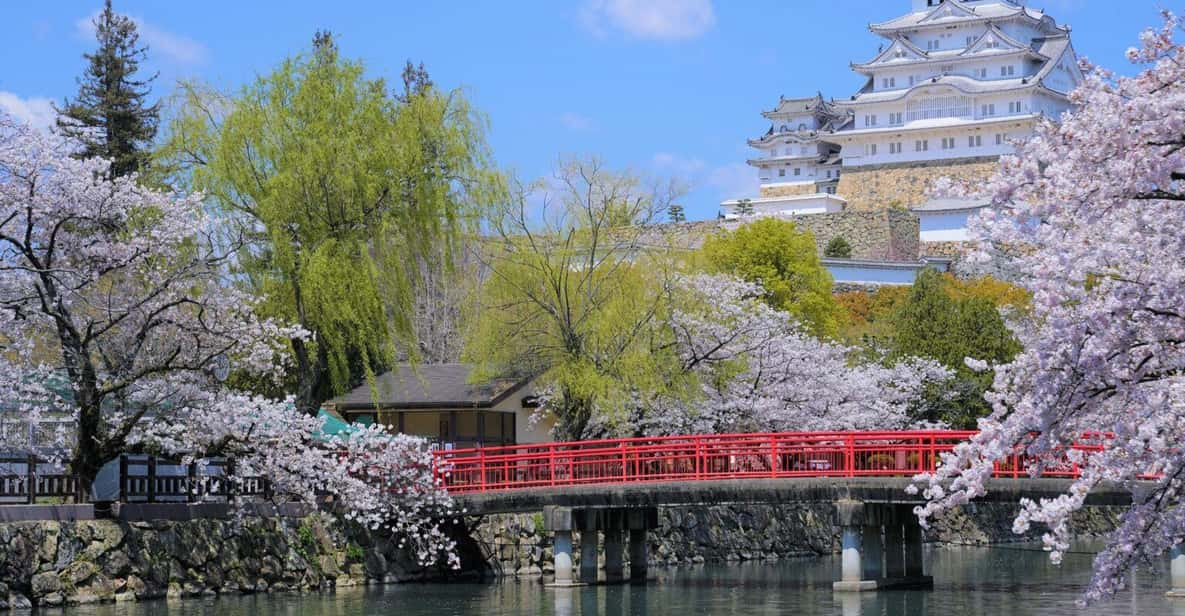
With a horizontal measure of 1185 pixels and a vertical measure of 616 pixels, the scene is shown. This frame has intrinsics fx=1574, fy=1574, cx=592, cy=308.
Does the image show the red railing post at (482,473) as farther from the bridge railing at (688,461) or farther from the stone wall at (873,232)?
the stone wall at (873,232)

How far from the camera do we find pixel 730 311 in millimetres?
37531

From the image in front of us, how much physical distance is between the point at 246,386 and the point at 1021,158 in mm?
26515

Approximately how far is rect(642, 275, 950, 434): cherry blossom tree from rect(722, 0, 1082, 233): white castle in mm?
45087

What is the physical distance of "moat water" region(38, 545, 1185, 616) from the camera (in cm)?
2517

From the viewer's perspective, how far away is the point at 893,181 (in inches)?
3553

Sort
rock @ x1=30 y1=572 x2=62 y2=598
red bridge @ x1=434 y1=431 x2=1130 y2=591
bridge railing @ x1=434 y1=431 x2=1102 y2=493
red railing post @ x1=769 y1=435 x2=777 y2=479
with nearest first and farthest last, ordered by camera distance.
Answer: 1. rock @ x1=30 y1=572 x2=62 y2=598
2. red bridge @ x1=434 y1=431 x2=1130 y2=591
3. bridge railing @ x1=434 y1=431 x2=1102 y2=493
4. red railing post @ x1=769 y1=435 x2=777 y2=479

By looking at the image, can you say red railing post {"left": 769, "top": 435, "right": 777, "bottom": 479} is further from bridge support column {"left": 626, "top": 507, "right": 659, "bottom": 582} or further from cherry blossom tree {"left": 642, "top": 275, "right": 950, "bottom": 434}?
cherry blossom tree {"left": 642, "top": 275, "right": 950, "bottom": 434}

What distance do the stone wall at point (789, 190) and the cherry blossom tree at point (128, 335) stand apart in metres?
70.5

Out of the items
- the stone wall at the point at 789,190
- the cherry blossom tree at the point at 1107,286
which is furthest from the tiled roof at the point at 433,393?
the stone wall at the point at 789,190

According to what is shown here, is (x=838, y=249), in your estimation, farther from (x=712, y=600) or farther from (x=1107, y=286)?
(x=1107, y=286)

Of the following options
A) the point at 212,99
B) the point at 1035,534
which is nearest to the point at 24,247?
the point at 212,99

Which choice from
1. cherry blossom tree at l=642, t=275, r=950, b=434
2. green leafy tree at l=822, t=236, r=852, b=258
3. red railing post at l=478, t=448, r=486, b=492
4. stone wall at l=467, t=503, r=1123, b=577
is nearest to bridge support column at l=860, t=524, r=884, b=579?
stone wall at l=467, t=503, r=1123, b=577

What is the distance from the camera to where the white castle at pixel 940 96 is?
8775cm

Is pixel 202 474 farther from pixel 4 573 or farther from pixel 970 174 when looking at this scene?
pixel 970 174
